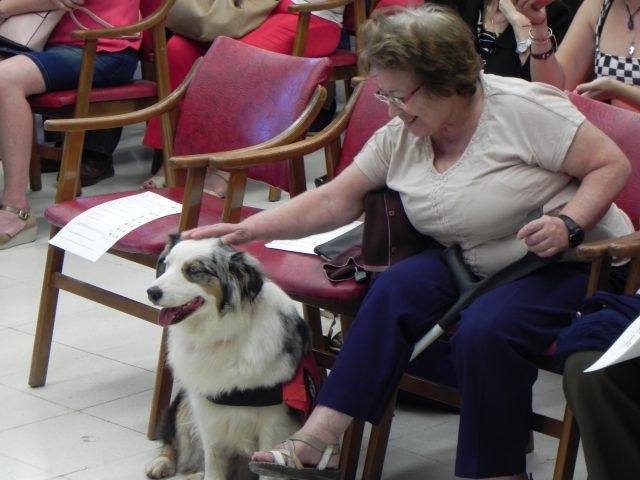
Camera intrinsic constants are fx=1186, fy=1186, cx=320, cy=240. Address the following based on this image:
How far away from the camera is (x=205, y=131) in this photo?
342cm

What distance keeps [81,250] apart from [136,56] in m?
2.15

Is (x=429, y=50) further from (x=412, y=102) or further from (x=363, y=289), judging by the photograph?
(x=363, y=289)

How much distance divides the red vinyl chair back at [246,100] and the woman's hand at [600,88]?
72 centimetres

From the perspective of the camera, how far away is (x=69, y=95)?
4633 mm

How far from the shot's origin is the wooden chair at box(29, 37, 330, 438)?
3.04 meters

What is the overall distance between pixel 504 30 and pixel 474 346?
1.89 m

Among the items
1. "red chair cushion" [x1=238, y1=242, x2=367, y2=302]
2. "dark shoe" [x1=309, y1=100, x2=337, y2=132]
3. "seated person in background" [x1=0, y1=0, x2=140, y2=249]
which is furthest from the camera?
"dark shoe" [x1=309, y1=100, x2=337, y2=132]

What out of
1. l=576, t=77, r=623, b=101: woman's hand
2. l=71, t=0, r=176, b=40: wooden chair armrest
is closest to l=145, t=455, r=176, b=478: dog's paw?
l=576, t=77, r=623, b=101: woman's hand

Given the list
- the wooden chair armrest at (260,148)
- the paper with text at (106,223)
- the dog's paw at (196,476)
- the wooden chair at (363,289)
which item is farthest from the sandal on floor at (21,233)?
the dog's paw at (196,476)

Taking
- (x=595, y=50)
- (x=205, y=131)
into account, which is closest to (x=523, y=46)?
(x=595, y=50)

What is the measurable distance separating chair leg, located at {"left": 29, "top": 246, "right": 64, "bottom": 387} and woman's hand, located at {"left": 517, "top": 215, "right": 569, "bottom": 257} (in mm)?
1503

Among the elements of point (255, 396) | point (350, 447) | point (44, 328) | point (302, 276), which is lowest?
point (44, 328)

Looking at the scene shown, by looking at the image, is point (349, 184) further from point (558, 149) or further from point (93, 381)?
point (93, 381)

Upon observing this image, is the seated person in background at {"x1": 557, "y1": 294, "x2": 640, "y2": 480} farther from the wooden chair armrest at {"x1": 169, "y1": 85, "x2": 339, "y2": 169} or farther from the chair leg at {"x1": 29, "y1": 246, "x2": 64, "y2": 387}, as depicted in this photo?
the chair leg at {"x1": 29, "y1": 246, "x2": 64, "y2": 387}
